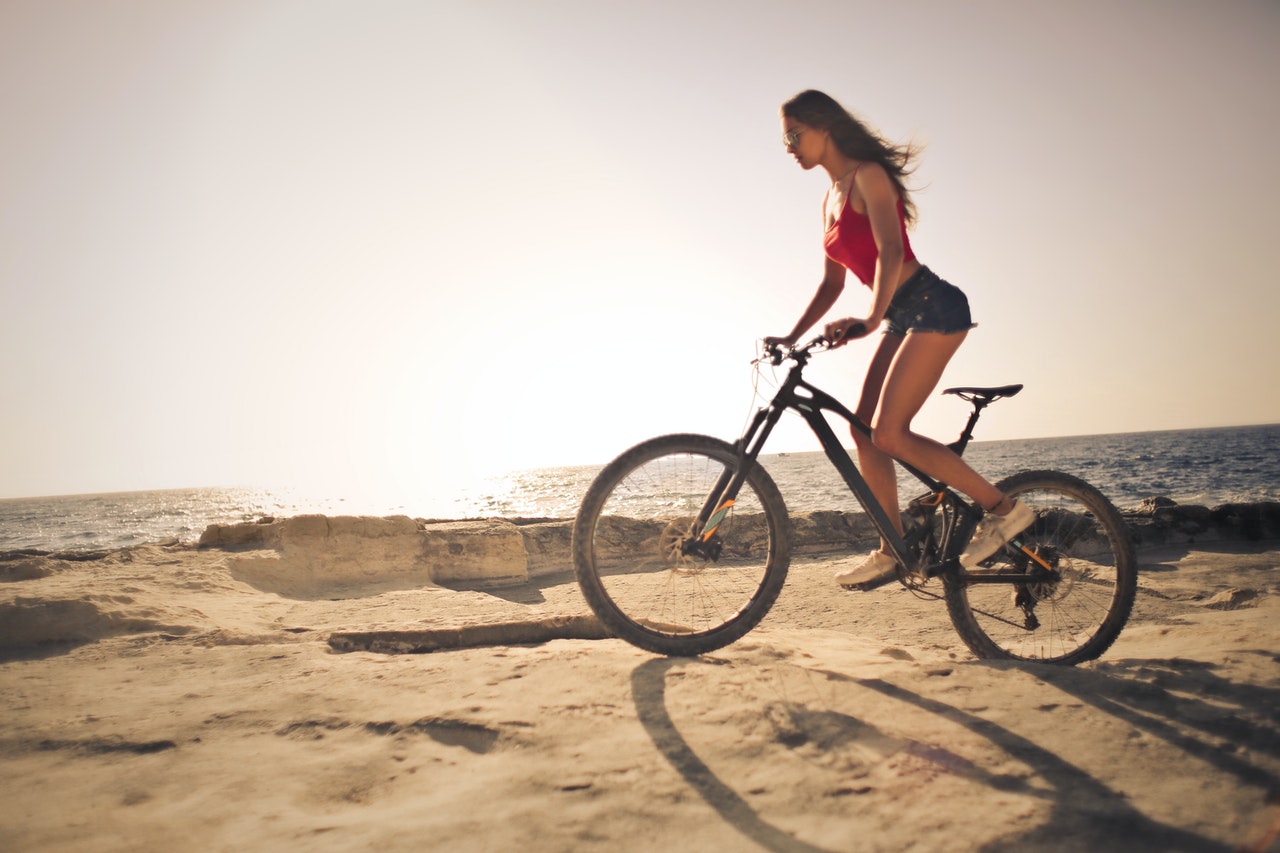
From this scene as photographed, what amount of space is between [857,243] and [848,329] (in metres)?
0.52

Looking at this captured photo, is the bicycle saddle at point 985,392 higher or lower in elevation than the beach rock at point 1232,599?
higher

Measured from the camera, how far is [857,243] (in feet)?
9.43

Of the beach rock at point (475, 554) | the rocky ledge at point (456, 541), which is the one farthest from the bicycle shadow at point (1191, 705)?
the beach rock at point (475, 554)

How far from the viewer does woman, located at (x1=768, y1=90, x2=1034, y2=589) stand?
2666mm

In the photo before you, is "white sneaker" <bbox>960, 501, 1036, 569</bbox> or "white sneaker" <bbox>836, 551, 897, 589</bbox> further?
"white sneaker" <bbox>836, 551, 897, 589</bbox>

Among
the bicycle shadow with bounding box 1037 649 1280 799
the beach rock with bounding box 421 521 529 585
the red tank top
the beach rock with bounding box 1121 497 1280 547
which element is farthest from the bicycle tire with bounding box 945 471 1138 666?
the beach rock with bounding box 1121 497 1280 547

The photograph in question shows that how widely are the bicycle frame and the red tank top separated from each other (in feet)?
1.64

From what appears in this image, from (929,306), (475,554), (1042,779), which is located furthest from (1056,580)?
(475,554)

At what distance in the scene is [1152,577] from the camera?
6.05 metres

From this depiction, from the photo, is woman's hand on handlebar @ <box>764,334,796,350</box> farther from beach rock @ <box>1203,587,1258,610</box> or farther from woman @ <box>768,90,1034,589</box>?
beach rock @ <box>1203,587,1258,610</box>

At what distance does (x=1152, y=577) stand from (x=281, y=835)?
7.30 metres

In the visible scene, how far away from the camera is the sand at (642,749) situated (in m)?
1.33

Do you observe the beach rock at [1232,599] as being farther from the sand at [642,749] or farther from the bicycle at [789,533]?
the bicycle at [789,533]

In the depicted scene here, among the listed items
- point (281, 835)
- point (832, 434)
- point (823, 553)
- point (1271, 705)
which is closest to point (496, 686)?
point (281, 835)
